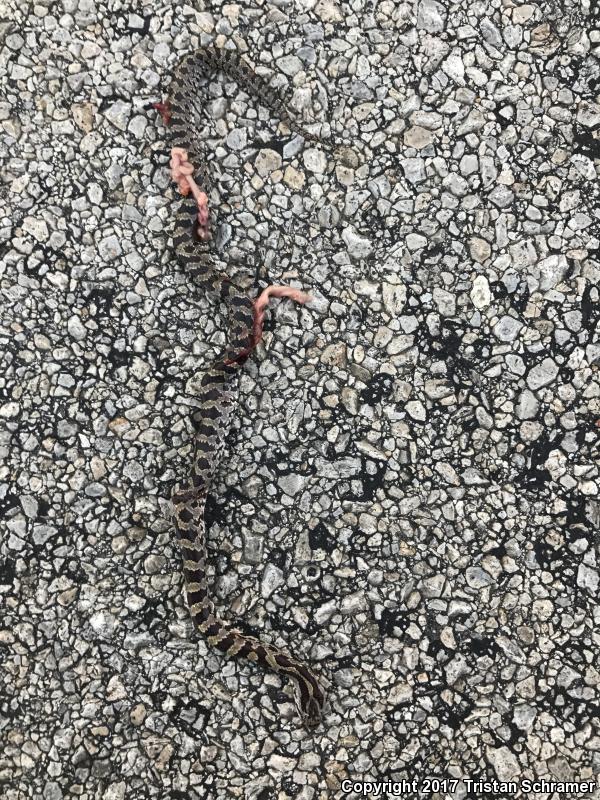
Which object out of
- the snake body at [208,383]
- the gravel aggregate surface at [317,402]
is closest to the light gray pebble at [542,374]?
the gravel aggregate surface at [317,402]

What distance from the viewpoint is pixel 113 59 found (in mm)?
5867

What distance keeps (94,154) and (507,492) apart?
4278 millimetres

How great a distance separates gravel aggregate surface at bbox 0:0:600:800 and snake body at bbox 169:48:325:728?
12 centimetres

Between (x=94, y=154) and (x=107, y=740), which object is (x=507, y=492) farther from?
(x=94, y=154)

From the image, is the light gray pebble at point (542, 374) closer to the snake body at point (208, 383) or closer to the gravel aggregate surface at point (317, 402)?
the gravel aggregate surface at point (317, 402)

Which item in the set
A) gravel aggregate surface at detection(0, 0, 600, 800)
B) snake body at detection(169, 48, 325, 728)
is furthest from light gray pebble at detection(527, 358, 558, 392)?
snake body at detection(169, 48, 325, 728)

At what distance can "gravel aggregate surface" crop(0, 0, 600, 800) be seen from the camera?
4945 millimetres

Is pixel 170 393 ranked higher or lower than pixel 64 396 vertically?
higher

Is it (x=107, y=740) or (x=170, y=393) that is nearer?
(x=107, y=740)

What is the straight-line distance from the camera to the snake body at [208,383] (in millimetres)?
4969

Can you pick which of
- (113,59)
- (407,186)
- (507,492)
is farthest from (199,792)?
(113,59)

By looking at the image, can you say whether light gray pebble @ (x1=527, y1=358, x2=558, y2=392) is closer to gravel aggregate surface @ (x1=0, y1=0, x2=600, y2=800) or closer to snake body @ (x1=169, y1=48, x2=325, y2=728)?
gravel aggregate surface @ (x1=0, y1=0, x2=600, y2=800)

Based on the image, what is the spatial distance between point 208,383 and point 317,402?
0.86 meters

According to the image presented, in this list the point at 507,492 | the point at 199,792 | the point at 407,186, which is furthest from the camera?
the point at 407,186
